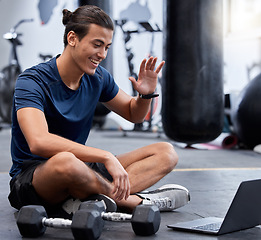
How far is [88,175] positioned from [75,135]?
0.25 m

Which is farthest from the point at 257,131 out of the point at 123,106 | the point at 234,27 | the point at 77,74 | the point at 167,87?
the point at 234,27

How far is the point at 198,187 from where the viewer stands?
2.19 meters

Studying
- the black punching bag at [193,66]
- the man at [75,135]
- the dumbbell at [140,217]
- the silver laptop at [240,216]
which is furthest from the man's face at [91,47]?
the black punching bag at [193,66]

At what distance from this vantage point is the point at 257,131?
13.1ft

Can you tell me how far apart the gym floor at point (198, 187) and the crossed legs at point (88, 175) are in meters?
0.13

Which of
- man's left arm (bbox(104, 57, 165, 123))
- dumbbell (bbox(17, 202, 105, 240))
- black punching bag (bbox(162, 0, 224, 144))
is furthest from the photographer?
black punching bag (bbox(162, 0, 224, 144))

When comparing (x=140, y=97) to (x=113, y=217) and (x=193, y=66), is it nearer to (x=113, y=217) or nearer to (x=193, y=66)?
(x=113, y=217)

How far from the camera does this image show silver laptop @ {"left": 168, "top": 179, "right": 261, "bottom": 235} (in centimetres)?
124

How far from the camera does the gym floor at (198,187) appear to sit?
4.27 ft

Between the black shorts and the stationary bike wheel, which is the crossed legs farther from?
the stationary bike wheel

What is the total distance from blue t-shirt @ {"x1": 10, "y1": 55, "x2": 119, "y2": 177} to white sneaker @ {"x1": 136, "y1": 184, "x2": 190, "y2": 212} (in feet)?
1.12

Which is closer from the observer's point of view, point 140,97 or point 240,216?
point 240,216

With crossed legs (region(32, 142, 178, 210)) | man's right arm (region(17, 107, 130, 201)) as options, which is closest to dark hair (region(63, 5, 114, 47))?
man's right arm (region(17, 107, 130, 201))

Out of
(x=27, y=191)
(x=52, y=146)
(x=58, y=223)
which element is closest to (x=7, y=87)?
(x=27, y=191)
